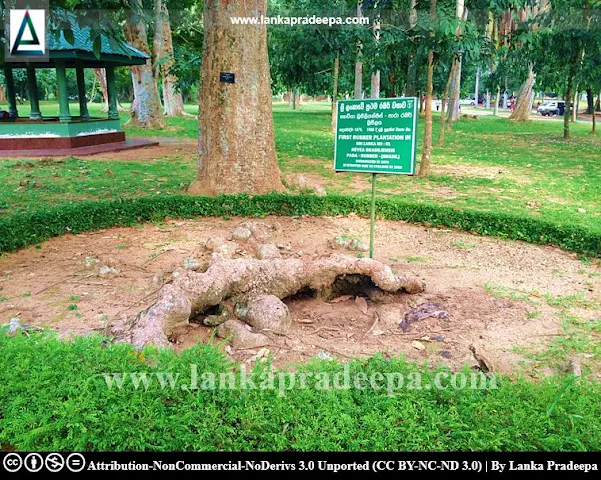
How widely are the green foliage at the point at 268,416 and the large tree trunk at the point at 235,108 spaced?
6.07 metres

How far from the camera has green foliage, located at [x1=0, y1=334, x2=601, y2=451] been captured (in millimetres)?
2246

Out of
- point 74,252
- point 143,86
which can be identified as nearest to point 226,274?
point 74,252

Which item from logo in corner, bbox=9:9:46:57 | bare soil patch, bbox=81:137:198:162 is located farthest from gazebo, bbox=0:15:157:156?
logo in corner, bbox=9:9:46:57

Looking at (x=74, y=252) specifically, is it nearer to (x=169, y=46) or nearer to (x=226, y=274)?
(x=226, y=274)

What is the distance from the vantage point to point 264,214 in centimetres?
768

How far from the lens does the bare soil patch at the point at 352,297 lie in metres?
4.07

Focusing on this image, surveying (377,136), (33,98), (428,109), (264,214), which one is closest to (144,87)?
(33,98)

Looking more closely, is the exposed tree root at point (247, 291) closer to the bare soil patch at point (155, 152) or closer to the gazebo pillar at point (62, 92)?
the bare soil patch at point (155, 152)

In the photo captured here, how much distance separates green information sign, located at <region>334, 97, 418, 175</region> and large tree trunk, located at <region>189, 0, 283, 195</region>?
3.07 m

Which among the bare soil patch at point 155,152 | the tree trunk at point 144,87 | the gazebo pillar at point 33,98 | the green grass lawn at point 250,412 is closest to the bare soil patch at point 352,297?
the green grass lawn at point 250,412

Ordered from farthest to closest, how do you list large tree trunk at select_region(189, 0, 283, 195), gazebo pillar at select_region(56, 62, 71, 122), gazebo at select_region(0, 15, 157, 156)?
gazebo pillar at select_region(56, 62, 71, 122), gazebo at select_region(0, 15, 157, 156), large tree trunk at select_region(189, 0, 283, 195)

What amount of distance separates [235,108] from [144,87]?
42.2ft

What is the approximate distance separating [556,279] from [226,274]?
130 inches

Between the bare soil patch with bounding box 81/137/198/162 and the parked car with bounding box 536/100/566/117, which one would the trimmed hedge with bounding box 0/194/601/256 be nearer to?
the bare soil patch with bounding box 81/137/198/162
